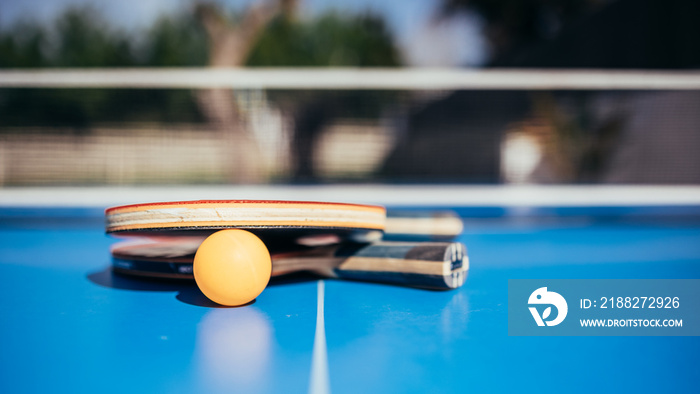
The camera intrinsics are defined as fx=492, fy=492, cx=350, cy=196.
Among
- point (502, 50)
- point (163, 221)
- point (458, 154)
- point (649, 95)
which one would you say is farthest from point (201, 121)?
point (163, 221)

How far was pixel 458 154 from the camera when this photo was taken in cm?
1920

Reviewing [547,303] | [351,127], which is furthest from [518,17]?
[547,303]

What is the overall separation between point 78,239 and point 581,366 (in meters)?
4.22

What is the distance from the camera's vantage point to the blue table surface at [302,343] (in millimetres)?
1252

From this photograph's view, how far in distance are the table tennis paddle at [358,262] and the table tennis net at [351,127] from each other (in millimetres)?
3518

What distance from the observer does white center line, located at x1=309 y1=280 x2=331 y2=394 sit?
1.20 meters

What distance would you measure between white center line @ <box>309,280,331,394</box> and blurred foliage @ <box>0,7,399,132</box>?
1041 inches

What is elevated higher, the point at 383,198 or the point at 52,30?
the point at 52,30

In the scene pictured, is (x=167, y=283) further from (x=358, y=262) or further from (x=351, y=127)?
(x=351, y=127)

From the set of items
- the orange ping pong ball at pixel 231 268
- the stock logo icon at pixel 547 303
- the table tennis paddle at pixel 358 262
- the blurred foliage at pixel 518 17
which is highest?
the blurred foliage at pixel 518 17

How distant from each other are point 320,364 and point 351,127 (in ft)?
69.3

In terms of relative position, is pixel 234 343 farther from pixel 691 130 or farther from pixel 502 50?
pixel 502 50

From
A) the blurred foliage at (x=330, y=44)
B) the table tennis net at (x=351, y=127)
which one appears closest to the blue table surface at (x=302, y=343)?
the table tennis net at (x=351, y=127)

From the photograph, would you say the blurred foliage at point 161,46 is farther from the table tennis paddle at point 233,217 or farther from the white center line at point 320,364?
the white center line at point 320,364
